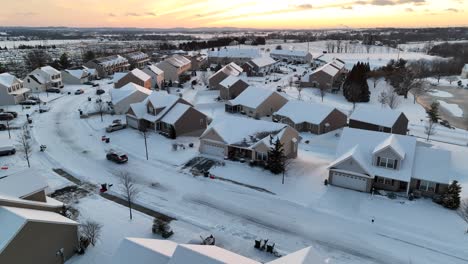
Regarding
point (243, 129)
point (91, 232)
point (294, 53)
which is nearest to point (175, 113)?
point (243, 129)

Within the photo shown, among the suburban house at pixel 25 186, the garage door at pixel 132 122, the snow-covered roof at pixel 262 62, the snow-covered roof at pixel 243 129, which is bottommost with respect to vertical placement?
the garage door at pixel 132 122

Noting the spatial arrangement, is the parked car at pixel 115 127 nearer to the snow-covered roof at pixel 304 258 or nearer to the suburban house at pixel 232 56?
the snow-covered roof at pixel 304 258

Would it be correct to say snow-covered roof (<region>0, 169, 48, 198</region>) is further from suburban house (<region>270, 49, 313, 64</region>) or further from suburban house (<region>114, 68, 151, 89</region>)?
suburban house (<region>270, 49, 313, 64</region>)

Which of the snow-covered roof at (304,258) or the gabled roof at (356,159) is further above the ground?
the snow-covered roof at (304,258)

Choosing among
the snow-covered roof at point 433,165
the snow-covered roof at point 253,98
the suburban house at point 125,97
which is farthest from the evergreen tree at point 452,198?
the suburban house at point 125,97

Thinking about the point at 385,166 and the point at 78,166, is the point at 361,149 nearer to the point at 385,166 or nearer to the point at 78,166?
the point at 385,166

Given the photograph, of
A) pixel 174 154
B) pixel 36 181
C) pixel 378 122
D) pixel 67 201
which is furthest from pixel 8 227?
pixel 378 122
